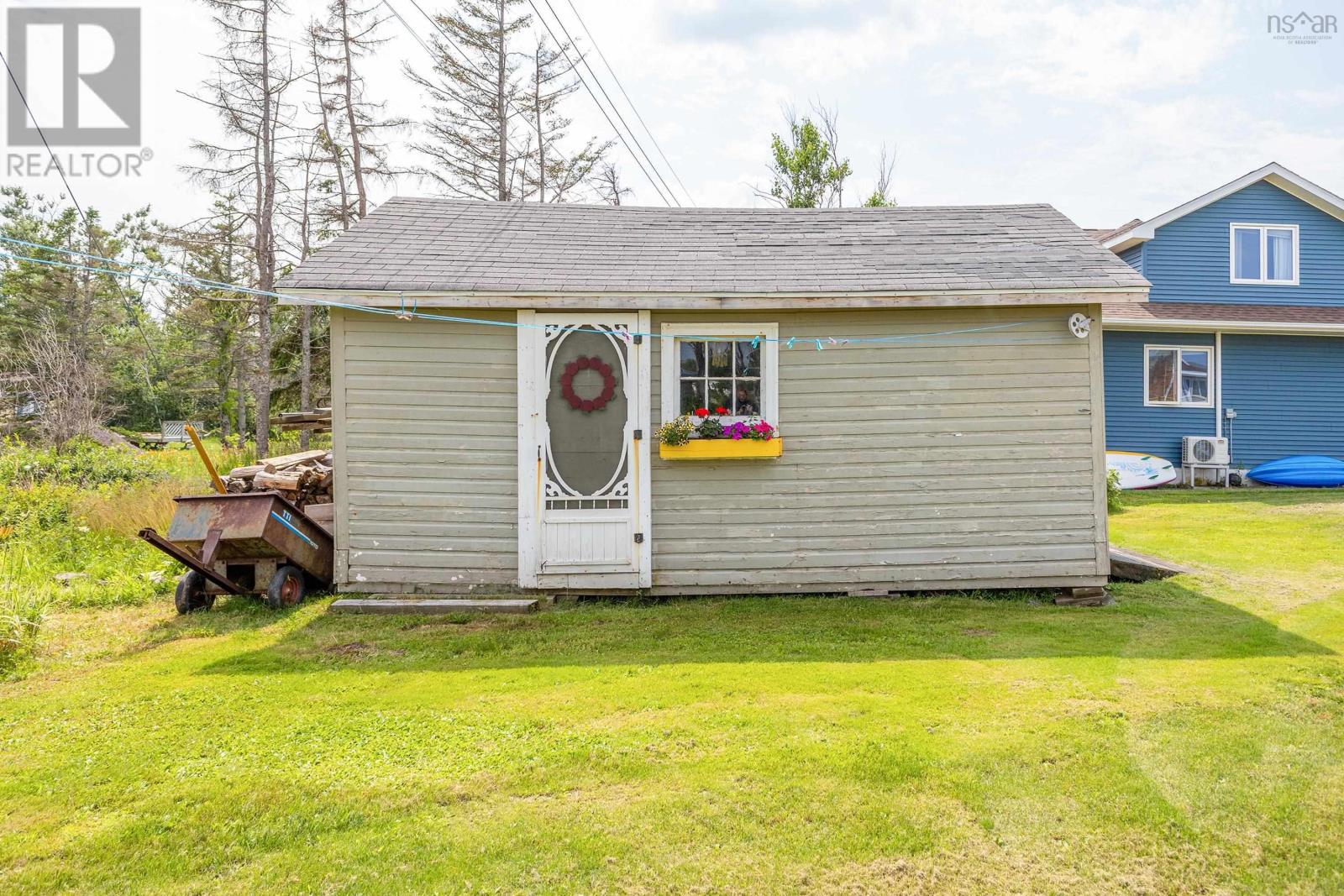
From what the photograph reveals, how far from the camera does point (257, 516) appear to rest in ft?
20.4

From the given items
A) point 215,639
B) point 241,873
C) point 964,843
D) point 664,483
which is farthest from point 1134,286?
point 215,639

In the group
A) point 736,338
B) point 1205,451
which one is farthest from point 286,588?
point 1205,451

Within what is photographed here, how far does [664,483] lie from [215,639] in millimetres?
3518

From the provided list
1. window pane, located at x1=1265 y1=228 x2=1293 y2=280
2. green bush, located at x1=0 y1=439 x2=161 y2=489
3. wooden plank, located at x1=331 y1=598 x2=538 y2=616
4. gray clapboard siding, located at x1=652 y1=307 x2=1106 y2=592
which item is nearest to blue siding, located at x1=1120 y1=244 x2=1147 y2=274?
window pane, located at x1=1265 y1=228 x2=1293 y2=280

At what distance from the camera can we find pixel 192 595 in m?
6.59

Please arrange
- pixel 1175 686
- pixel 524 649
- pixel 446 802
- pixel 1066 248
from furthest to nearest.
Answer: pixel 1066 248 < pixel 524 649 < pixel 1175 686 < pixel 446 802

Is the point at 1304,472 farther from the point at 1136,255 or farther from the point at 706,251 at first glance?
the point at 706,251

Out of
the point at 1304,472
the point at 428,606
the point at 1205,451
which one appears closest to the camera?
the point at 428,606

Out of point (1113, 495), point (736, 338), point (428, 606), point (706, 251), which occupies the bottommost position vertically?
point (428, 606)

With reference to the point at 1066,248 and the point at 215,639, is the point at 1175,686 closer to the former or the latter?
the point at 1066,248

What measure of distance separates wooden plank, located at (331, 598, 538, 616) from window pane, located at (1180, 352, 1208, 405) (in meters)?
13.4

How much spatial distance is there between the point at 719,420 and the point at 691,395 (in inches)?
14.0

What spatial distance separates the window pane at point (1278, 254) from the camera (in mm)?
14773

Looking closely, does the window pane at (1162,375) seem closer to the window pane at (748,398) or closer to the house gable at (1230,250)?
the house gable at (1230,250)
